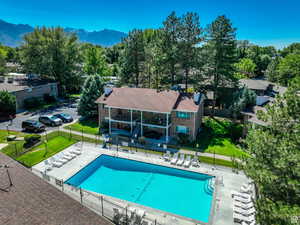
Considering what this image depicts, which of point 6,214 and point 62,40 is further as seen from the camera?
point 62,40

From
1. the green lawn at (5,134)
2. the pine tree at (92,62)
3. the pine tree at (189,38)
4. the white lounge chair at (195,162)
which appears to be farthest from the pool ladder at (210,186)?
A: the pine tree at (92,62)

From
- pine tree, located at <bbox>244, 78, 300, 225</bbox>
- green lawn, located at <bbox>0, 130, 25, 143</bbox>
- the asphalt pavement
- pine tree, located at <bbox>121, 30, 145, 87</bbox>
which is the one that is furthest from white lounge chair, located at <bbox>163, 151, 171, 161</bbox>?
pine tree, located at <bbox>121, 30, 145, 87</bbox>

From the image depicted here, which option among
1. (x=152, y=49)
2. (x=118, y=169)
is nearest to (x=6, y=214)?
(x=118, y=169)

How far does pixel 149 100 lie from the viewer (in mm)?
29219

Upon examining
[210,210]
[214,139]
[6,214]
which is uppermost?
[6,214]

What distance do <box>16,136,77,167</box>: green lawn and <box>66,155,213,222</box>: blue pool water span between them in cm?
534

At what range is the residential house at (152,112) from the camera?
90.8ft

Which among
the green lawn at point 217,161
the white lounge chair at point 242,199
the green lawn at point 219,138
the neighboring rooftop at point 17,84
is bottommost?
the white lounge chair at point 242,199

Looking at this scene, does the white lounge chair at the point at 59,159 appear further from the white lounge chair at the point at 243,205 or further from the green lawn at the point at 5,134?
the white lounge chair at the point at 243,205

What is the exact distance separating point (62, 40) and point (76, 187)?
41873mm

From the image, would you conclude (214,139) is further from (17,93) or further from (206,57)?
(17,93)

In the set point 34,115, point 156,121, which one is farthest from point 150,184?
point 34,115

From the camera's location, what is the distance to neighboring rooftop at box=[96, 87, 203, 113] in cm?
2767

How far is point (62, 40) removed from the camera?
50.5 m
